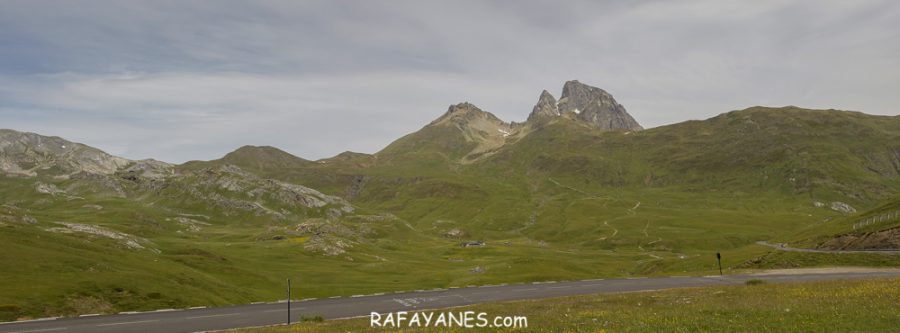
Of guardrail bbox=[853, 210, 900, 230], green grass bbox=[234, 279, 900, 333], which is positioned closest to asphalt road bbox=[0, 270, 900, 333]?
green grass bbox=[234, 279, 900, 333]

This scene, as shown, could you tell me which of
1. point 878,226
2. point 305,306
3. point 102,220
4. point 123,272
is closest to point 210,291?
point 123,272

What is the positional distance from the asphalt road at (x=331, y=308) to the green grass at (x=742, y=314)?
983 centimetres

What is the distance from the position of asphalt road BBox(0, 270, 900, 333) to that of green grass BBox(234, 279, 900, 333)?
983cm

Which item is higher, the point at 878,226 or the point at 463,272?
the point at 878,226

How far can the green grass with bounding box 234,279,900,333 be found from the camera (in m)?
23.2

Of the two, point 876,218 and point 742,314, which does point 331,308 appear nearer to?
point 742,314

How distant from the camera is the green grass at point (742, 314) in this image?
915 inches

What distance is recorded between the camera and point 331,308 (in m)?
53.5

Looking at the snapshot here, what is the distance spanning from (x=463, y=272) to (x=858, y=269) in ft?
212

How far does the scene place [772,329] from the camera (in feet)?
74.3

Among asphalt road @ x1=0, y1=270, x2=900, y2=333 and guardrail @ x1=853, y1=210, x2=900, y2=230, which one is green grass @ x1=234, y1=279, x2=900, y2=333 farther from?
guardrail @ x1=853, y1=210, x2=900, y2=230

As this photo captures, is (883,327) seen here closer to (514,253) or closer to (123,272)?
(123,272)

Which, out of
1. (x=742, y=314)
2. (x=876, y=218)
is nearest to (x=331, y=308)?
(x=742, y=314)

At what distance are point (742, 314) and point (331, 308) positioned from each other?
37809 millimetres
